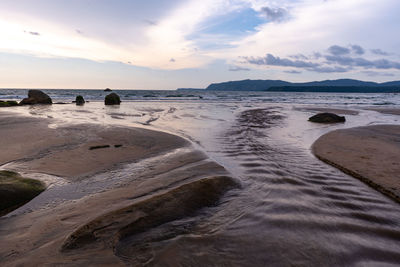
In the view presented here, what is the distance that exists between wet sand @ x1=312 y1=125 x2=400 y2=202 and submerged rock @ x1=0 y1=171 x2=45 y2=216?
19.6 feet

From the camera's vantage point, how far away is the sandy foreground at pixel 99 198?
2.43m

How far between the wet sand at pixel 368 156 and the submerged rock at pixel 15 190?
19.6 feet

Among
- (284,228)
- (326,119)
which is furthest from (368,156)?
(326,119)

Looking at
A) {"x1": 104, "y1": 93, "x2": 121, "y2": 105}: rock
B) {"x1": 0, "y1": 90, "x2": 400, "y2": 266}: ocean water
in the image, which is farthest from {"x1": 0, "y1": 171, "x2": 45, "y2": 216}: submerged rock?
{"x1": 104, "y1": 93, "x2": 121, "y2": 105}: rock

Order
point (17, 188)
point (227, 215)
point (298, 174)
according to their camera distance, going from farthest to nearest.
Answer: point (298, 174)
point (17, 188)
point (227, 215)

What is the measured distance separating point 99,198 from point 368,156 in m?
6.77

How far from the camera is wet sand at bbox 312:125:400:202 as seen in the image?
4648 millimetres

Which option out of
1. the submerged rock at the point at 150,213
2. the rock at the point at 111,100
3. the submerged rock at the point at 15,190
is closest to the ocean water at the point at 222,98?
the rock at the point at 111,100

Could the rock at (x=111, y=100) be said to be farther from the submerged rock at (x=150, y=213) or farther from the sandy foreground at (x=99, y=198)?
the submerged rock at (x=150, y=213)

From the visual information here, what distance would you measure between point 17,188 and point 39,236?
1579mm

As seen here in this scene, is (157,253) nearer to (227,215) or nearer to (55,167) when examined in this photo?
(227,215)

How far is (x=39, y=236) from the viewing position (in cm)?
268

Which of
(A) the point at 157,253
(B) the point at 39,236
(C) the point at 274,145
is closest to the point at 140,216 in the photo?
(A) the point at 157,253

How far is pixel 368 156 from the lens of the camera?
648cm
